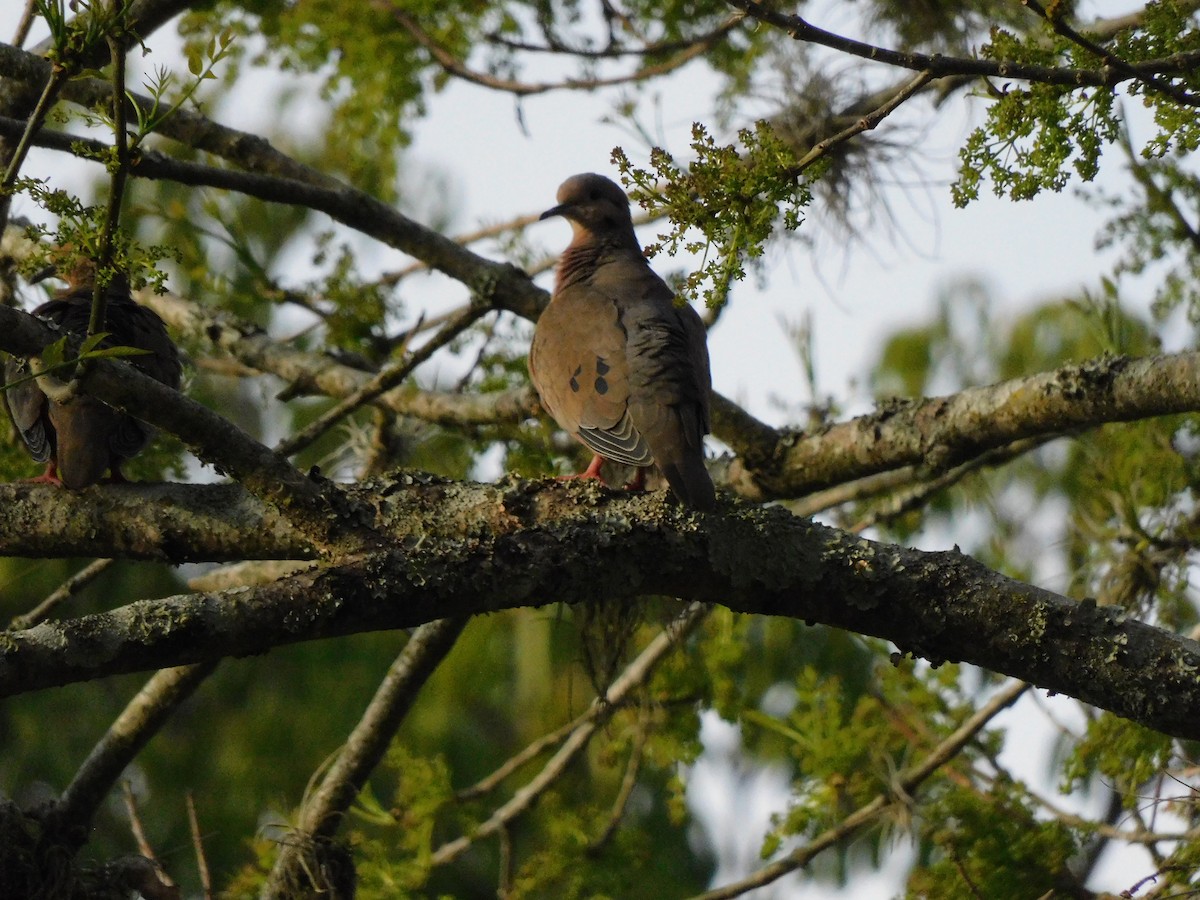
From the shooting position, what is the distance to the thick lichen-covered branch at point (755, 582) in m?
2.66

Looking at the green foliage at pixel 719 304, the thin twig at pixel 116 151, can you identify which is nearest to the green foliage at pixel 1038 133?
the green foliage at pixel 719 304

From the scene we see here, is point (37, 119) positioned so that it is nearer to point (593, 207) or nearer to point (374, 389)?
point (374, 389)

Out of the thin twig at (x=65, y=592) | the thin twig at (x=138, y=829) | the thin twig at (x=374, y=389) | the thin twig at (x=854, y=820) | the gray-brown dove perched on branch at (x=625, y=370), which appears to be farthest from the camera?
the thin twig at (x=854, y=820)

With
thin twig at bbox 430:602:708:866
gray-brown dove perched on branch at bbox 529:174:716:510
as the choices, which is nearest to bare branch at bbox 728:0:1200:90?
gray-brown dove perched on branch at bbox 529:174:716:510

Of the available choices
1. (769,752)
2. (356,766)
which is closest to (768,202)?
(356,766)

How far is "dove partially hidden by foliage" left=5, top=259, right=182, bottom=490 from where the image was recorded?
3609mm

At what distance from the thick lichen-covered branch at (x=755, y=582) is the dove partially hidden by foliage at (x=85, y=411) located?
3.28 feet

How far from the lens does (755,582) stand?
295 cm

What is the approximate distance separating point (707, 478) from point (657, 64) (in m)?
3.51

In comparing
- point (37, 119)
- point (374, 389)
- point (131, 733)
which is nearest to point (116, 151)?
point (37, 119)

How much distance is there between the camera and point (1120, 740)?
4324 millimetres

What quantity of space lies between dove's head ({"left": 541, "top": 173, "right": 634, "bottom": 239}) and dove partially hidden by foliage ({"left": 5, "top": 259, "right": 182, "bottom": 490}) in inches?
74.3

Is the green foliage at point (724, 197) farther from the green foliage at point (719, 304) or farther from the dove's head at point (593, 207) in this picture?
the dove's head at point (593, 207)

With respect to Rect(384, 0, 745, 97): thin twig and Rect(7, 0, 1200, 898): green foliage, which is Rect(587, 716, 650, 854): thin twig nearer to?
Rect(7, 0, 1200, 898): green foliage
